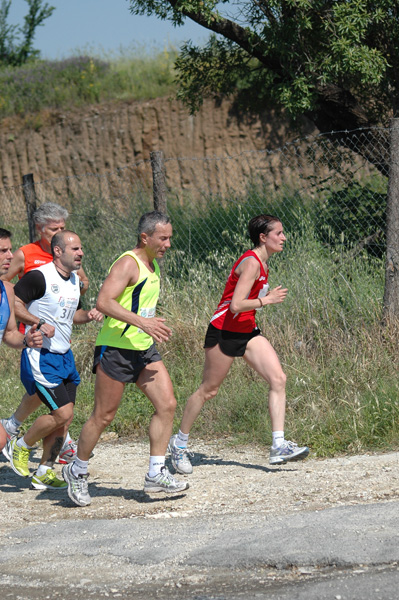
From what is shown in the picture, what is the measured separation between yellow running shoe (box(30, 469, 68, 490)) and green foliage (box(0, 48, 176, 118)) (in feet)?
62.7

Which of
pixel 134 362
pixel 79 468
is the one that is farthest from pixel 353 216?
pixel 79 468

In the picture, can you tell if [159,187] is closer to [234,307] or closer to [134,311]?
[234,307]

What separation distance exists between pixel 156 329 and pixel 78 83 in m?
A: 22.2

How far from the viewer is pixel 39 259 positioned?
21.5ft

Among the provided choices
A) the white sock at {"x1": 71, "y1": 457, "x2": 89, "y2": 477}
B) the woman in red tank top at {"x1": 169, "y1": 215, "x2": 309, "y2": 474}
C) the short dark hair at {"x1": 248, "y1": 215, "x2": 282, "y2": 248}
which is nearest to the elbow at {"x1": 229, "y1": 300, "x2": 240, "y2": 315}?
the woman in red tank top at {"x1": 169, "y1": 215, "x2": 309, "y2": 474}

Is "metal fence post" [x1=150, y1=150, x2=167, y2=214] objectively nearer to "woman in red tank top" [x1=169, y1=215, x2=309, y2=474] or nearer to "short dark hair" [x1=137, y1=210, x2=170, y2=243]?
"woman in red tank top" [x1=169, y1=215, x2=309, y2=474]

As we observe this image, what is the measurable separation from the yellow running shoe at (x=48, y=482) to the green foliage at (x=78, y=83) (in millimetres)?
19124

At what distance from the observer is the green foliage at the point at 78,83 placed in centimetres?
2459

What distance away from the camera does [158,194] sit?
8688 mm

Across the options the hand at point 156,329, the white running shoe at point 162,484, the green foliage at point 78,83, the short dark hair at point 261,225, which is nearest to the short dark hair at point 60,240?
the hand at point 156,329

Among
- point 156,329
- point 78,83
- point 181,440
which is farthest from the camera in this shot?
point 78,83

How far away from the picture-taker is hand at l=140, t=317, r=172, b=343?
16.0 ft

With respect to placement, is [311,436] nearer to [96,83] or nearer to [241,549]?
[241,549]

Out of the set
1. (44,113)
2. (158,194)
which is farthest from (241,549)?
(44,113)
